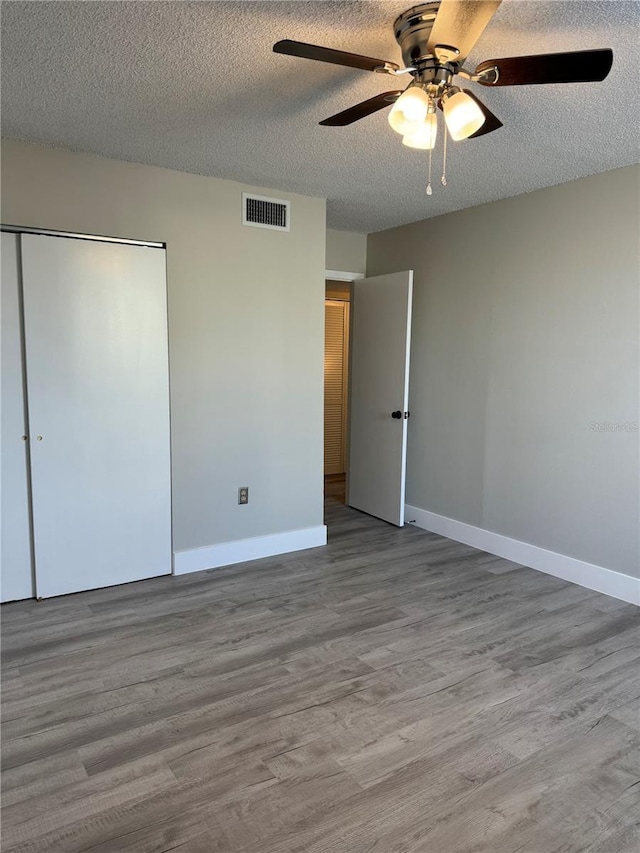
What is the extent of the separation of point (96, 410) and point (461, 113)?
2426 mm

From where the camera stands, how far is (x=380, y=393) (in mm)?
4645

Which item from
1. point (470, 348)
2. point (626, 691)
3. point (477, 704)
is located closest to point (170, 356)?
point (470, 348)

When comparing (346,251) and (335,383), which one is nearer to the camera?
(346,251)

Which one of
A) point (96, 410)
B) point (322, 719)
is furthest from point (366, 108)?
point (322, 719)

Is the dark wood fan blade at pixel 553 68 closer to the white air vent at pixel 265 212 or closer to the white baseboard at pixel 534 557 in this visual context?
the white air vent at pixel 265 212

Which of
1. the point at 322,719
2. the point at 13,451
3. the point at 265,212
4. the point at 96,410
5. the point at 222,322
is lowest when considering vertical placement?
the point at 322,719

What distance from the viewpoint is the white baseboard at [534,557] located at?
128 inches

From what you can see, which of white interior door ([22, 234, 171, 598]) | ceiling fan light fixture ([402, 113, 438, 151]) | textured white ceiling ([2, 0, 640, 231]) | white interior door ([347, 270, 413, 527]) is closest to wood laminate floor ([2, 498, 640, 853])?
white interior door ([22, 234, 171, 598])

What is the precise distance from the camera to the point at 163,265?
328 centimetres

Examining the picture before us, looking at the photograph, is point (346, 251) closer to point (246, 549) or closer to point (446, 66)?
point (246, 549)

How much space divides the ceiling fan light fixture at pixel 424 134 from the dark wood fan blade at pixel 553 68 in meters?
0.21

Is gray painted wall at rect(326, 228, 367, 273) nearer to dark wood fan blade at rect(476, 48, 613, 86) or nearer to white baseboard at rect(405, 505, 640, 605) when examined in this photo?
white baseboard at rect(405, 505, 640, 605)

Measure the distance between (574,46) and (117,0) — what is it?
1.53 metres

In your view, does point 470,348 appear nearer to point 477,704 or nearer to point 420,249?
point 420,249
